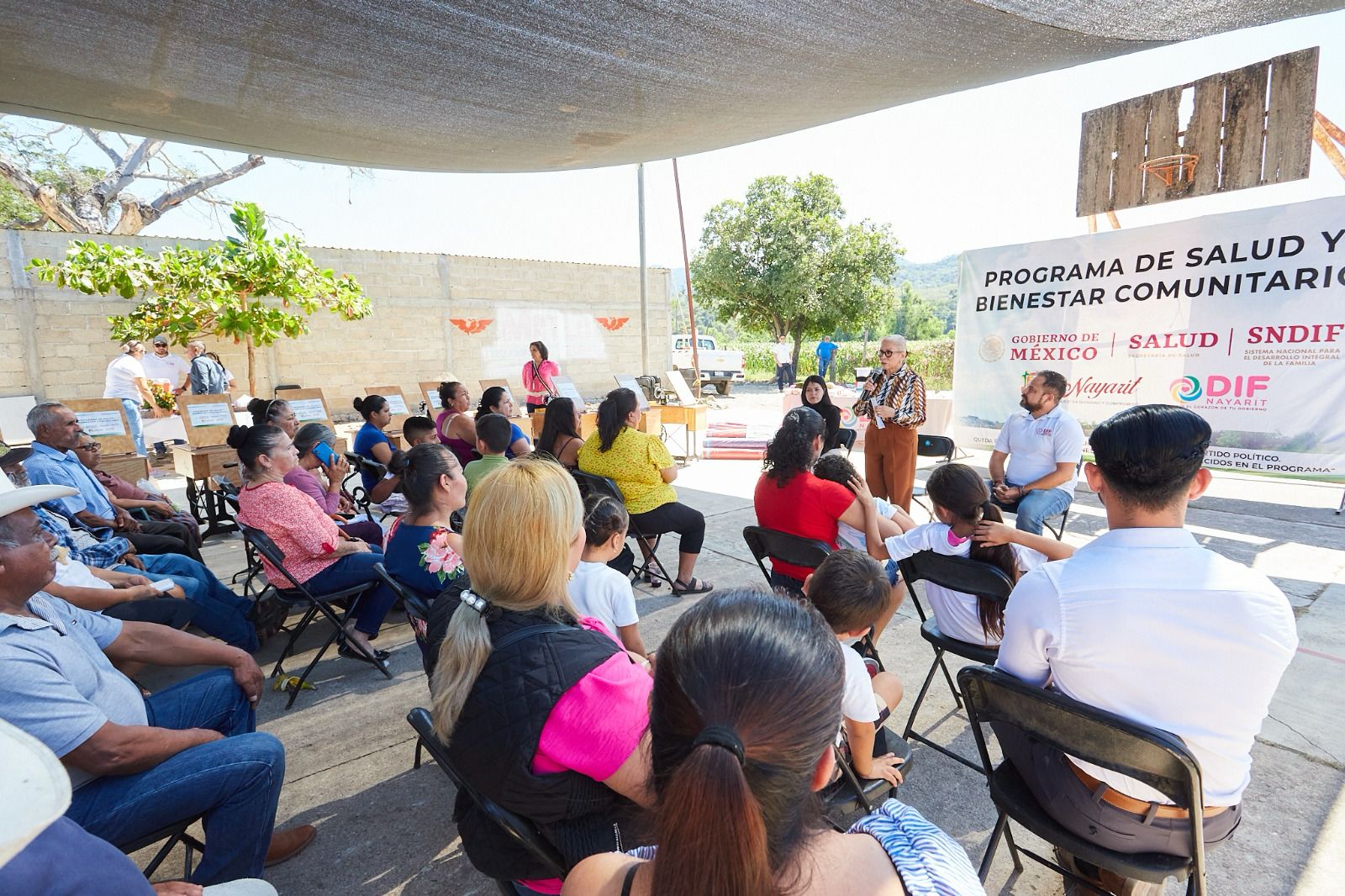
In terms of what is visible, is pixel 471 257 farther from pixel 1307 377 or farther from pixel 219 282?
pixel 1307 377

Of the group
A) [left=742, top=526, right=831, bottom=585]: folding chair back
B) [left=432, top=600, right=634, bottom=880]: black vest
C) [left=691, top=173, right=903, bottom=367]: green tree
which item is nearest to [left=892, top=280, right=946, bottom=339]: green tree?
[left=691, top=173, right=903, bottom=367]: green tree

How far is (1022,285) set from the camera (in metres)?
6.89

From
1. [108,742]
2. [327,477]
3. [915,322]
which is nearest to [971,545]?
[108,742]

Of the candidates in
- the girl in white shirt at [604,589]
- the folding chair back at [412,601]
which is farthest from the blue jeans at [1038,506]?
the folding chair back at [412,601]

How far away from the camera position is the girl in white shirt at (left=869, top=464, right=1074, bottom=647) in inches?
91.0

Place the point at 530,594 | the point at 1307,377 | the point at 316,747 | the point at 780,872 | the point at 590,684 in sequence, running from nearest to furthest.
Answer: the point at 780,872, the point at 590,684, the point at 530,594, the point at 316,747, the point at 1307,377

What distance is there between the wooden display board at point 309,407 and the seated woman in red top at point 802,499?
541 centimetres

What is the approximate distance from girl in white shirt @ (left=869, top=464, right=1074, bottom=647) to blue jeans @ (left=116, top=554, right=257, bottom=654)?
3.09 metres

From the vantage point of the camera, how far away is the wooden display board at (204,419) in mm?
5781

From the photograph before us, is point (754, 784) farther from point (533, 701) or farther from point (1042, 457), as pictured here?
point (1042, 457)

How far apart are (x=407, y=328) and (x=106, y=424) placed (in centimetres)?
801

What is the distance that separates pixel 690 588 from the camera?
412 cm

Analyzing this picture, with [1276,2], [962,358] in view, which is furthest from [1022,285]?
[1276,2]

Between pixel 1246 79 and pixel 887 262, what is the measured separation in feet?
64.3
